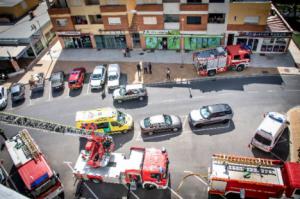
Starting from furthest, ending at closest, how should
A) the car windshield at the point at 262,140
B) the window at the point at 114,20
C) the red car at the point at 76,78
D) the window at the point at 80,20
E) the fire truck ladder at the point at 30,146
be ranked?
the window at the point at 80,20
the window at the point at 114,20
the red car at the point at 76,78
the car windshield at the point at 262,140
the fire truck ladder at the point at 30,146

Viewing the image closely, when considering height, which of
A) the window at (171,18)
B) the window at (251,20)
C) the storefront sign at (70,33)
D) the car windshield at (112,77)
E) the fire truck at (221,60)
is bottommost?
the car windshield at (112,77)

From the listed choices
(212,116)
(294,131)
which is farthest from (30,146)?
(294,131)

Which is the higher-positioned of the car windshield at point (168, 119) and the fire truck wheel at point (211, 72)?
the fire truck wheel at point (211, 72)

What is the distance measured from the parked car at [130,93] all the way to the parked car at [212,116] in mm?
7567

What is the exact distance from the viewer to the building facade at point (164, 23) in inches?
1431

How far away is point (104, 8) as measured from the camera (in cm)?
3912

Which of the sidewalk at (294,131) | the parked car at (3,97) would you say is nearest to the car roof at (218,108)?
the sidewalk at (294,131)

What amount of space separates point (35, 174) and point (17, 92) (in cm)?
1688

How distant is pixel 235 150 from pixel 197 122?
190 inches

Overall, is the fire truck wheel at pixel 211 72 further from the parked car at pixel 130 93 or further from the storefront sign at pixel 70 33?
the storefront sign at pixel 70 33

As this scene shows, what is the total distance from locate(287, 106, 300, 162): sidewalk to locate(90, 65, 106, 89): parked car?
2386 centimetres

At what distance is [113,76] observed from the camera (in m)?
36.4

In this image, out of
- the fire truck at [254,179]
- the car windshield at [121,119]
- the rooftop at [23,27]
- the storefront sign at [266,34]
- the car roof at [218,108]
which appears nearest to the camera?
the fire truck at [254,179]

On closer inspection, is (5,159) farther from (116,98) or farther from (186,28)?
(186,28)
